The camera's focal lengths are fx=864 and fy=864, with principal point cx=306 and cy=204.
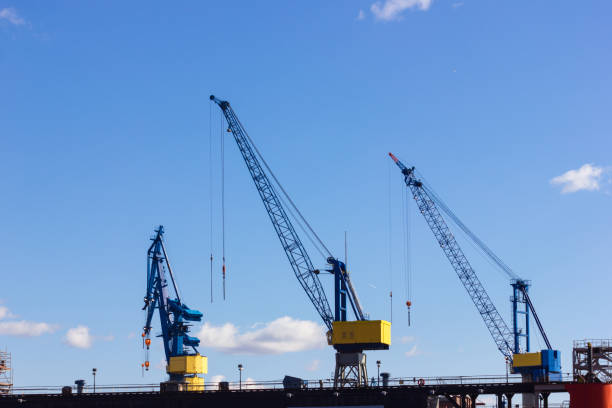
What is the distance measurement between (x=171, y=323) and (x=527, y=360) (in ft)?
247

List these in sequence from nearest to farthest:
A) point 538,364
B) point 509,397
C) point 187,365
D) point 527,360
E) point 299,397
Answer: point 509,397 < point 299,397 < point 187,365 < point 538,364 < point 527,360

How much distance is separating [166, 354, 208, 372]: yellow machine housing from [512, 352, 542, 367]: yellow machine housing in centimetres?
6874

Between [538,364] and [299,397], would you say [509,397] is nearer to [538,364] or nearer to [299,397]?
[299,397]

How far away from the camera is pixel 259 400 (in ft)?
352

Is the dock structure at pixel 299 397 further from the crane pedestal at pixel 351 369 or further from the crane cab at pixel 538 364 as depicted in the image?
the crane cab at pixel 538 364

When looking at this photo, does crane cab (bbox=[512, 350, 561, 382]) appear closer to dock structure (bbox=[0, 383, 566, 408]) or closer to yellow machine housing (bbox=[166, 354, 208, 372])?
dock structure (bbox=[0, 383, 566, 408])

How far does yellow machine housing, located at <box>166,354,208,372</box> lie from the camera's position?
15100 cm

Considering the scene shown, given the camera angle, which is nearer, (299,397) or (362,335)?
(299,397)

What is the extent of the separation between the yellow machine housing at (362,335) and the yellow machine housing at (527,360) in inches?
2363

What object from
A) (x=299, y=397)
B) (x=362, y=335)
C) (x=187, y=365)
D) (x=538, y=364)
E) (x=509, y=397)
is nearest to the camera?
(x=509, y=397)

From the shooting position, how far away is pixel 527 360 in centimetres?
18038

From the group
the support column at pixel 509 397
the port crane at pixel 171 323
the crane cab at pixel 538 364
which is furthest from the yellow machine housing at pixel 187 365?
the support column at pixel 509 397

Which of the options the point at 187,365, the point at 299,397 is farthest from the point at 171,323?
the point at 299,397

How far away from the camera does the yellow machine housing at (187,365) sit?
495ft
